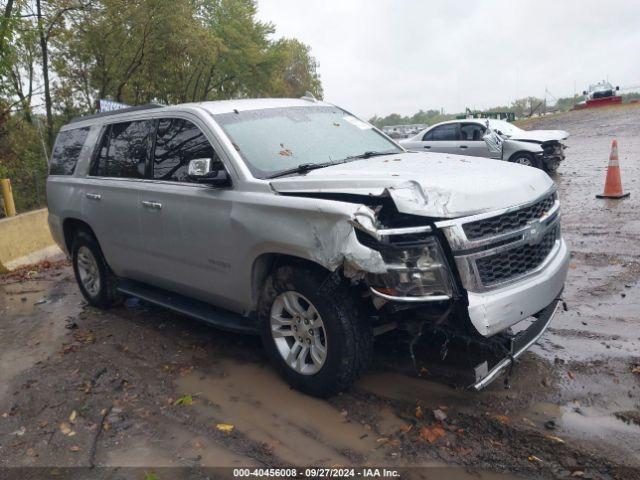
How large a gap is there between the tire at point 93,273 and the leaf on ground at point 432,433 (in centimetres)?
381

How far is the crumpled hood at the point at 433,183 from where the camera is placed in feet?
10.5

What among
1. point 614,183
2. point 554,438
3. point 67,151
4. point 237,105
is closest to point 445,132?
point 614,183

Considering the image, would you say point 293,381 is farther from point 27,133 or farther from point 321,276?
point 27,133

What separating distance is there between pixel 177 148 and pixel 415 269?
2.43m

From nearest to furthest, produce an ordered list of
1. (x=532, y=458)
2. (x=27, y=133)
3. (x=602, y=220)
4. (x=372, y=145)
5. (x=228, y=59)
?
(x=532, y=458) → (x=372, y=145) → (x=602, y=220) → (x=27, y=133) → (x=228, y=59)

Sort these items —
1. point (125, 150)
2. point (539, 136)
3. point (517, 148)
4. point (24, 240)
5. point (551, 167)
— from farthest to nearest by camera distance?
point (539, 136) → point (551, 167) → point (517, 148) → point (24, 240) → point (125, 150)

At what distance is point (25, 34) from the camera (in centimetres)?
901

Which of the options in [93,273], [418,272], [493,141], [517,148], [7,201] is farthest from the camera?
[517,148]

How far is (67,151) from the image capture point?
20.3 feet

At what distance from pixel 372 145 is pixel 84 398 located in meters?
3.00

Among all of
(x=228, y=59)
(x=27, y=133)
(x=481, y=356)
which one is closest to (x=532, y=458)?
(x=481, y=356)

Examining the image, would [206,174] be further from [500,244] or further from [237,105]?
[500,244]

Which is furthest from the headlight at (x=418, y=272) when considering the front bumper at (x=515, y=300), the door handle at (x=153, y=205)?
the door handle at (x=153, y=205)

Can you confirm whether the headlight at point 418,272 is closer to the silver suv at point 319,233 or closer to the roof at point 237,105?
the silver suv at point 319,233
